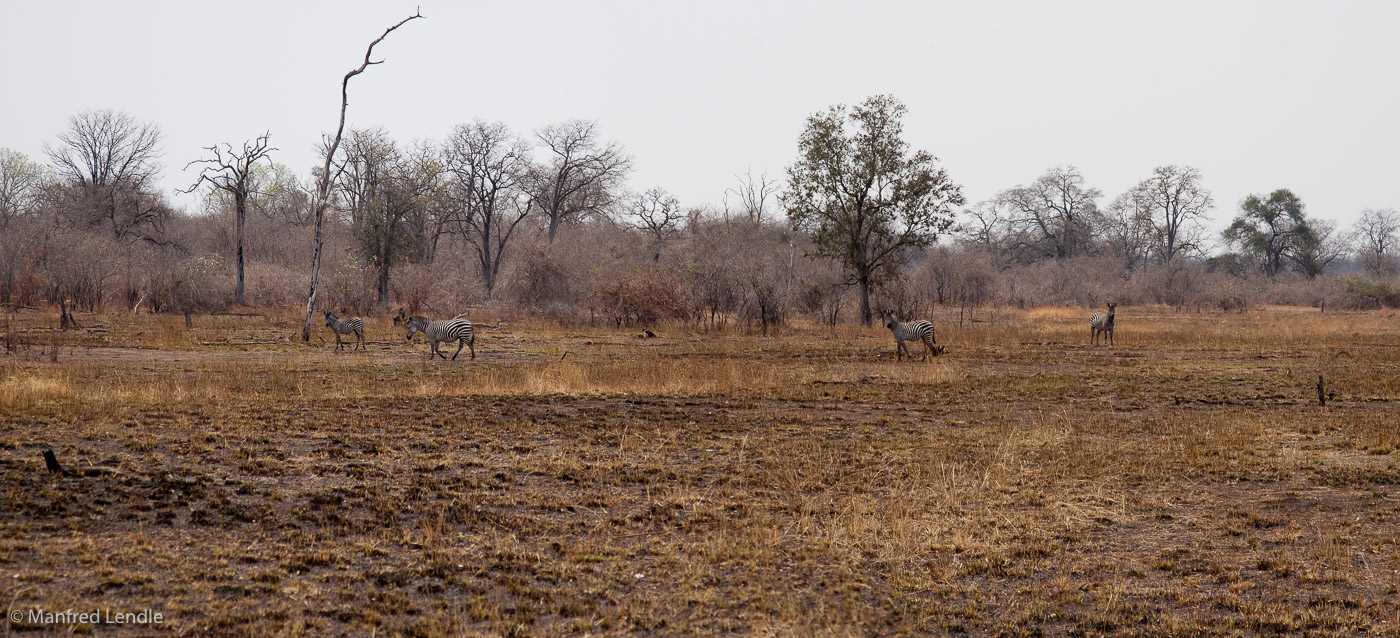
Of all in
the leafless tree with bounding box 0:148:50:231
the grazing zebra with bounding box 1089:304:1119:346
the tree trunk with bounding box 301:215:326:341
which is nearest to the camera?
the tree trunk with bounding box 301:215:326:341

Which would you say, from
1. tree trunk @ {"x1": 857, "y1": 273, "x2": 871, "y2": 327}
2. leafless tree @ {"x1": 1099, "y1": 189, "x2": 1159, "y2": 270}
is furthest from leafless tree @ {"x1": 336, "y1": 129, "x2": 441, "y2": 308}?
leafless tree @ {"x1": 1099, "y1": 189, "x2": 1159, "y2": 270}

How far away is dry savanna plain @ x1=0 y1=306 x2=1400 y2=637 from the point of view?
Answer: 5164 mm

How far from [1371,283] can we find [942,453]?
2163 inches

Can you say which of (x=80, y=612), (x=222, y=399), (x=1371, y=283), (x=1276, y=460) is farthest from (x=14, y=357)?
(x=1371, y=283)

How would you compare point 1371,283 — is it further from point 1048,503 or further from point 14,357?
point 14,357

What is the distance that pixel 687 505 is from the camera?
7.45 metres

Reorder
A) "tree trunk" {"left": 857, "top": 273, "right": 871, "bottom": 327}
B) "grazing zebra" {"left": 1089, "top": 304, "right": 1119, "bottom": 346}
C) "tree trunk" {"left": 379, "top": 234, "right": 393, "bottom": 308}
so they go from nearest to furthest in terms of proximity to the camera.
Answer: "grazing zebra" {"left": 1089, "top": 304, "right": 1119, "bottom": 346}
"tree trunk" {"left": 857, "top": 273, "right": 871, "bottom": 327}
"tree trunk" {"left": 379, "top": 234, "right": 393, "bottom": 308}

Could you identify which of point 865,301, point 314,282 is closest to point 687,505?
point 314,282

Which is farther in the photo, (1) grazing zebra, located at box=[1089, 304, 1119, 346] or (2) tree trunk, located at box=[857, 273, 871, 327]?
(2) tree trunk, located at box=[857, 273, 871, 327]

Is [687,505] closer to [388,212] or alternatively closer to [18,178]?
[388,212]

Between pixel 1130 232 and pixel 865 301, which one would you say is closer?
pixel 865 301

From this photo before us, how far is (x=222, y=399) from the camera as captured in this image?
39.1ft

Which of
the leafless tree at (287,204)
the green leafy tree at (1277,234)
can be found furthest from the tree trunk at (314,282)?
the green leafy tree at (1277,234)

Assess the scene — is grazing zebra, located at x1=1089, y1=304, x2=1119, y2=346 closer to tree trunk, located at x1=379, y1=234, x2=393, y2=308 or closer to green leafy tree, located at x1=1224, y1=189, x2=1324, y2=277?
tree trunk, located at x1=379, y1=234, x2=393, y2=308
